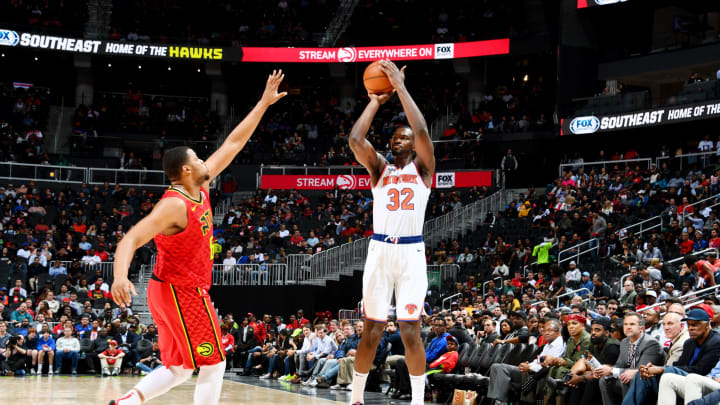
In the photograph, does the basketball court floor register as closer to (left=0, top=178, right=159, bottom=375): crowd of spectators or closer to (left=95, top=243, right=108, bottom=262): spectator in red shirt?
(left=0, top=178, right=159, bottom=375): crowd of spectators

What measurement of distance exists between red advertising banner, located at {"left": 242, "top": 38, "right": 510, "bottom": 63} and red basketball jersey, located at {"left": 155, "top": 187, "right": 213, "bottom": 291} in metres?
26.9

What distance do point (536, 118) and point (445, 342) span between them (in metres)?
18.4

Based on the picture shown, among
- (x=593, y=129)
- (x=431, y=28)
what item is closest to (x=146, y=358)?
(x=593, y=129)

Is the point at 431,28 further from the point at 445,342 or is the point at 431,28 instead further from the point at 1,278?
the point at 445,342

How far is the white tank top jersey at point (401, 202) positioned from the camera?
22.2ft

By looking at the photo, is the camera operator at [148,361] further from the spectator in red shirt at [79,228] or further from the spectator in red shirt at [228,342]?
the spectator in red shirt at [79,228]

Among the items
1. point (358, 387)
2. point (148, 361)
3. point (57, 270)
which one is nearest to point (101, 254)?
point (57, 270)

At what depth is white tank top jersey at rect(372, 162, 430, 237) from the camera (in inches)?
266

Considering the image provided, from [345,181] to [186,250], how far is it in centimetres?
2515

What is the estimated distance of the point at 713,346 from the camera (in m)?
8.40

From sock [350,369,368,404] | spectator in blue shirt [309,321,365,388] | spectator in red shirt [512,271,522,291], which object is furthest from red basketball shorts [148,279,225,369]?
spectator in red shirt [512,271,522,291]

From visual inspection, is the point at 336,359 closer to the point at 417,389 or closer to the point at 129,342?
the point at 129,342

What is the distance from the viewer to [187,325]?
17.8 feet

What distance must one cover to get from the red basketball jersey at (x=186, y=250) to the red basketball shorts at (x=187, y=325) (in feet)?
0.20
